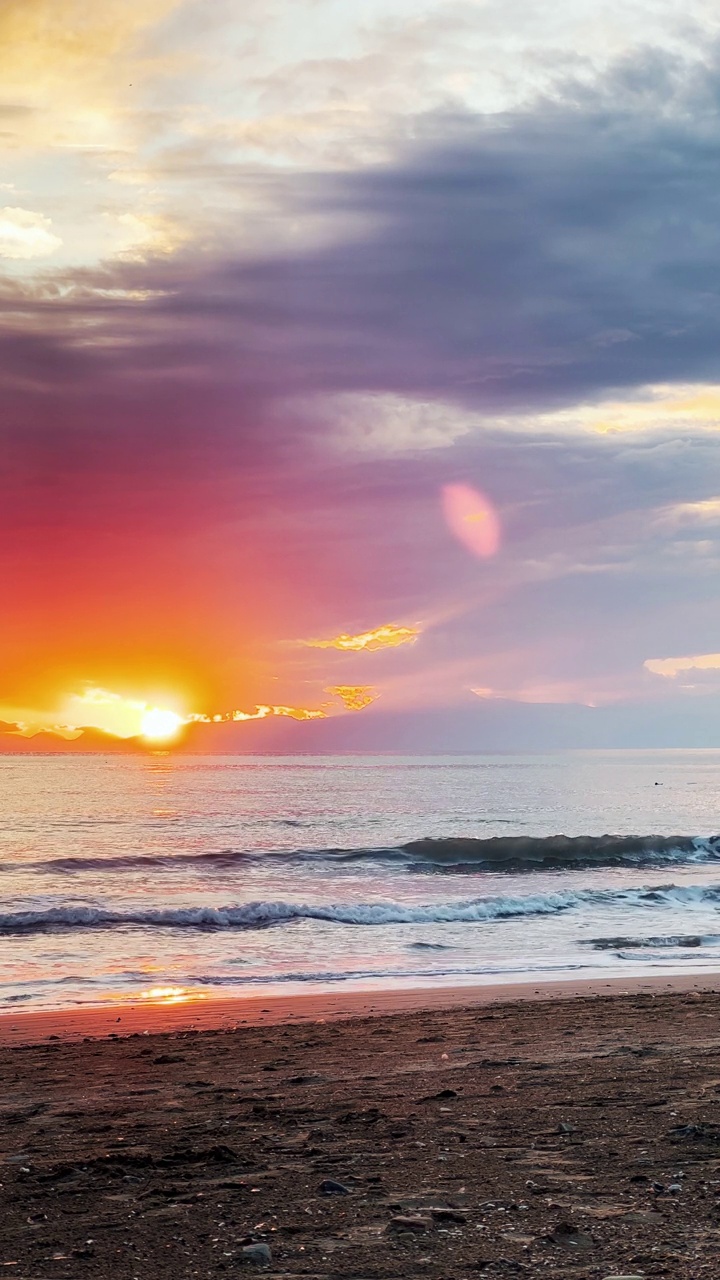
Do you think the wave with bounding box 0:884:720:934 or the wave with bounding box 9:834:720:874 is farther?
the wave with bounding box 9:834:720:874

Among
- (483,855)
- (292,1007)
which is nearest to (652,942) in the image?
(292,1007)

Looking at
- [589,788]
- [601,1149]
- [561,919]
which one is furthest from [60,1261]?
[589,788]

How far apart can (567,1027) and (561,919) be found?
16.7m

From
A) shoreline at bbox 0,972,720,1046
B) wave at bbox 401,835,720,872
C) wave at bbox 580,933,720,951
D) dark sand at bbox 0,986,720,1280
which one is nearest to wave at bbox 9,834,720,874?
wave at bbox 401,835,720,872

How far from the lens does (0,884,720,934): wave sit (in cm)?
2667

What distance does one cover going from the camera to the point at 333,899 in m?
32.8

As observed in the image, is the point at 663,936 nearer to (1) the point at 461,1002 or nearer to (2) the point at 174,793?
(1) the point at 461,1002

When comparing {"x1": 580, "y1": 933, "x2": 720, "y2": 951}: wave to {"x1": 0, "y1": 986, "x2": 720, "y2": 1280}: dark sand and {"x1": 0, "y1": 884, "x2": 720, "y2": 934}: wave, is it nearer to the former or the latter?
{"x1": 0, "y1": 884, "x2": 720, "y2": 934}: wave

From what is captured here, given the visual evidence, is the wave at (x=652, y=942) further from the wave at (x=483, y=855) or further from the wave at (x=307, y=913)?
the wave at (x=483, y=855)

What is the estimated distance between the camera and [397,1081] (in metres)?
9.75

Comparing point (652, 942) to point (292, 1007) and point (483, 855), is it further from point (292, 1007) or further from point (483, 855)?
point (483, 855)

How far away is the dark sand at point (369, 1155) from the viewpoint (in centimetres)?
529

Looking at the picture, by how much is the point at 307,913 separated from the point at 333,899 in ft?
14.1

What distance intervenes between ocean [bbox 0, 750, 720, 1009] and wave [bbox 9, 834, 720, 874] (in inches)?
5.4
